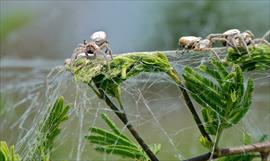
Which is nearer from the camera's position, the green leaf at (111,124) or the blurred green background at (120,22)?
the green leaf at (111,124)

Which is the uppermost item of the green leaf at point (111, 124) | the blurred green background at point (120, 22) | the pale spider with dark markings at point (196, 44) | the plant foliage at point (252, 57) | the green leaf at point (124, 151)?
the pale spider with dark markings at point (196, 44)

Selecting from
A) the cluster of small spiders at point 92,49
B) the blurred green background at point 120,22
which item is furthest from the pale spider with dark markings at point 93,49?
the blurred green background at point 120,22

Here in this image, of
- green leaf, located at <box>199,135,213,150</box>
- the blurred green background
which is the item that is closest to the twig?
green leaf, located at <box>199,135,213,150</box>

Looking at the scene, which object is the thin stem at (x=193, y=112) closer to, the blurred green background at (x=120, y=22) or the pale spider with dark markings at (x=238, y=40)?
the pale spider with dark markings at (x=238, y=40)

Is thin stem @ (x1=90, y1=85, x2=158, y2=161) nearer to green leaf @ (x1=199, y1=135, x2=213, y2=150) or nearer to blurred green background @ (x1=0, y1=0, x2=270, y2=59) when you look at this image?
green leaf @ (x1=199, y1=135, x2=213, y2=150)

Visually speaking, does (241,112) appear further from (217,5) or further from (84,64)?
(217,5)

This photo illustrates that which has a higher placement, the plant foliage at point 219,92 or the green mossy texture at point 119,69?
the green mossy texture at point 119,69

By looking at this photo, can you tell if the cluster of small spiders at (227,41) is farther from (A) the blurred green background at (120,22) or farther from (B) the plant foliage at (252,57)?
(A) the blurred green background at (120,22)

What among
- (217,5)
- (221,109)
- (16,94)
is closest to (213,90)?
(221,109)
